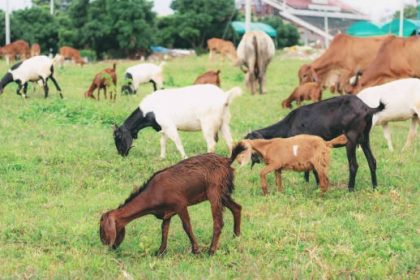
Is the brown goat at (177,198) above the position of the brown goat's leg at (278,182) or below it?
above

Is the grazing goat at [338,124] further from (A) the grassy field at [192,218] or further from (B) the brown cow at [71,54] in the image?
(B) the brown cow at [71,54]

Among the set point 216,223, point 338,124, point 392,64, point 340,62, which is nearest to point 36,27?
point 340,62

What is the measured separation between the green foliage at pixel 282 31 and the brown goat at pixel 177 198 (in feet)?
149

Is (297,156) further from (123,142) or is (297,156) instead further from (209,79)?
(209,79)

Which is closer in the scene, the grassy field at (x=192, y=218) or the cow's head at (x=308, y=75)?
the grassy field at (x=192, y=218)

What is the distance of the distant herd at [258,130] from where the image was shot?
6.11 metres

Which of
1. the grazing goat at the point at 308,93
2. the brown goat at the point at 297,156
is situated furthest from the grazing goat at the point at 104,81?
the brown goat at the point at 297,156

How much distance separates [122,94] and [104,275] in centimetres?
1354

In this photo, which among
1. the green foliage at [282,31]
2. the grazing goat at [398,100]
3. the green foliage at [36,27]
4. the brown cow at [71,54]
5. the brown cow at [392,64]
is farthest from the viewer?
the green foliage at [282,31]

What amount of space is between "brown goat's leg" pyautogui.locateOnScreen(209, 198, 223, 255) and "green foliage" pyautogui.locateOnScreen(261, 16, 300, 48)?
45.6m

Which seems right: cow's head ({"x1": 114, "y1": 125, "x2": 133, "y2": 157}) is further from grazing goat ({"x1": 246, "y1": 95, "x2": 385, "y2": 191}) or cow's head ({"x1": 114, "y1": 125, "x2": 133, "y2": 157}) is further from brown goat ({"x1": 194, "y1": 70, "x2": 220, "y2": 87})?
brown goat ({"x1": 194, "y1": 70, "x2": 220, "y2": 87})

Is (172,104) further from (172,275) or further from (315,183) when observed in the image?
(172,275)

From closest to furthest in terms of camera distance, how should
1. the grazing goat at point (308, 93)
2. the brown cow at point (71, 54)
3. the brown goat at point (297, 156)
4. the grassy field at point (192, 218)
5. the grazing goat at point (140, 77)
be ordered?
the grassy field at point (192, 218) < the brown goat at point (297, 156) < the grazing goat at point (308, 93) < the grazing goat at point (140, 77) < the brown cow at point (71, 54)

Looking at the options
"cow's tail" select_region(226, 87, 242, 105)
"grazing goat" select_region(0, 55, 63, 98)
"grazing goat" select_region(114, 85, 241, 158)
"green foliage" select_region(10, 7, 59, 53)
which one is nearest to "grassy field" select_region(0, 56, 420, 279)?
"grazing goat" select_region(114, 85, 241, 158)
